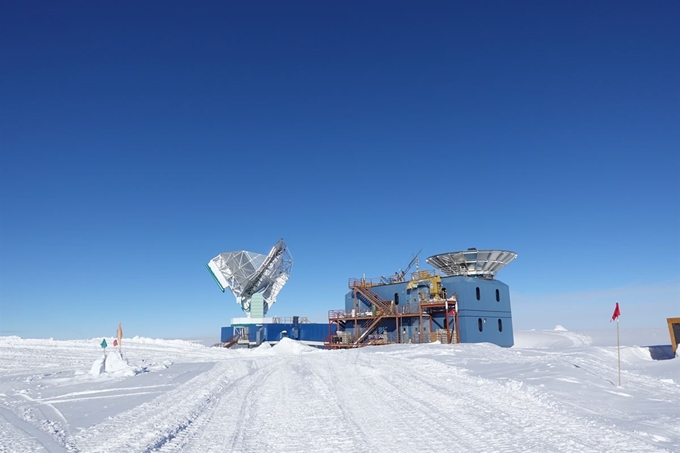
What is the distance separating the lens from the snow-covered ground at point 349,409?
22.4 feet

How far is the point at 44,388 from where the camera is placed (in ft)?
44.5

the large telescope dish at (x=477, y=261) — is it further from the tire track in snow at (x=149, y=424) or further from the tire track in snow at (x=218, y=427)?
the tire track in snow at (x=149, y=424)

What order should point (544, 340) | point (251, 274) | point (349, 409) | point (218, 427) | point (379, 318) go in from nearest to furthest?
point (218, 427), point (349, 409), point (379, 318), point (251, 274), point (544, 340)

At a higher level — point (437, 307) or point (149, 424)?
point (437, 307)

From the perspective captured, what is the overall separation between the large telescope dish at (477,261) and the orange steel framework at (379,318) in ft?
12.7

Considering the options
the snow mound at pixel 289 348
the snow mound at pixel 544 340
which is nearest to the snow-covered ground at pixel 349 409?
the snow mound at pixel 289 348

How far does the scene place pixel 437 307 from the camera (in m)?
34.5

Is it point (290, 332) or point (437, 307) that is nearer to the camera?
point (437, 307)

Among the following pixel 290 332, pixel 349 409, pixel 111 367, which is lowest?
pixel 349 409

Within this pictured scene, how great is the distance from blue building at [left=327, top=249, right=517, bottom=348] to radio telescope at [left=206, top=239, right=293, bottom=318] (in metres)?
7.25

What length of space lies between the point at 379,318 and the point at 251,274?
42.0 ft

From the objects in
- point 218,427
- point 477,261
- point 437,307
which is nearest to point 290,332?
point 437,307

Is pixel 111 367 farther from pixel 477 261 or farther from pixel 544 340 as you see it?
pixel 544 340

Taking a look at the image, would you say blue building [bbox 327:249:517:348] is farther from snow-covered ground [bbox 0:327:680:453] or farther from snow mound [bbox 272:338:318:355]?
snow-covered ground [bbox 0:327:680:453]
